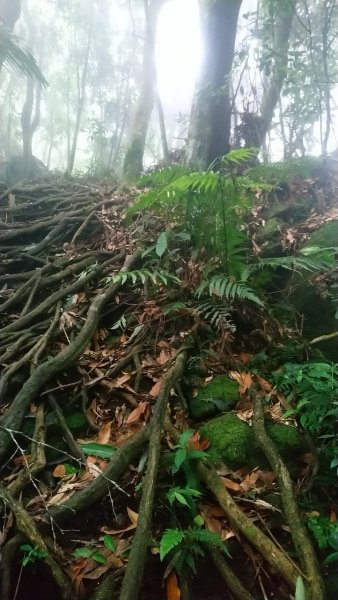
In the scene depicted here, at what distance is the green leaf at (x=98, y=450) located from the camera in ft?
7.11

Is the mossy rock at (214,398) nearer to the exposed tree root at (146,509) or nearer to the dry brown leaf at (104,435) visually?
the exposed tree root at (146,509)

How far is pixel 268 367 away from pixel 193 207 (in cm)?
140

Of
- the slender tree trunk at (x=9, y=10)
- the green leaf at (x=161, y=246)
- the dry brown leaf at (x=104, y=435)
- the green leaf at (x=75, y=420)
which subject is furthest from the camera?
the slender tree trunk at (x=9, y=10)

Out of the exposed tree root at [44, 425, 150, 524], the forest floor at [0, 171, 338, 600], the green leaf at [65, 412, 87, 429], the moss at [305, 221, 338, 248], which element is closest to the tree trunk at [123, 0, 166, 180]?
the moss at [305, 221, 338, 248]

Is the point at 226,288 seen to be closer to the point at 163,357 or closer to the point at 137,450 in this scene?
the point at 163,357

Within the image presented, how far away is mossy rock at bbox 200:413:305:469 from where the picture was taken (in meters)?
2.17

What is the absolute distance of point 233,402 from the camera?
99.7 inches

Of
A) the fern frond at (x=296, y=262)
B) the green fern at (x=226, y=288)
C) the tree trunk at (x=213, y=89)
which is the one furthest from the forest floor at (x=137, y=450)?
the tree trunk at (x=213, y=89)

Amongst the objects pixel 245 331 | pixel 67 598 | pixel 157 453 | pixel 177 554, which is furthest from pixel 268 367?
pixel 67 598

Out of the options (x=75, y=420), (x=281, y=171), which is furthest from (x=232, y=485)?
(x=281, y=171)

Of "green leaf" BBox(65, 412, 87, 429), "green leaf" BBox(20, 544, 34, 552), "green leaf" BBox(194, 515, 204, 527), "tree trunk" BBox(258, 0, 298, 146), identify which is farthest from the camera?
"tree trunk" BBox(258, 0, 298, 146)

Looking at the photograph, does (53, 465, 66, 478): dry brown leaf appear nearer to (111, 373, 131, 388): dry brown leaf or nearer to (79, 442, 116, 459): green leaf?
(79, 442, 116, 459): green leaf

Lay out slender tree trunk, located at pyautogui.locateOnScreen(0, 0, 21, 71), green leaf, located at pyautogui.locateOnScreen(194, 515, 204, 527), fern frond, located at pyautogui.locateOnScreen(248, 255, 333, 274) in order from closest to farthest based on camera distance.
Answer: green leaf, located at pyautogui.locateOnScreen(194, 515, 204, 527) < fern frond, located at pyautogui.locateOnScreen(248, 255, 333, 274) < slender tree trunk, located at pyautogui.locateOnScreen(0, 0, 21, 71)

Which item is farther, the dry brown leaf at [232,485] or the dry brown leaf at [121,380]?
the dry brown leaf at [121,380]
